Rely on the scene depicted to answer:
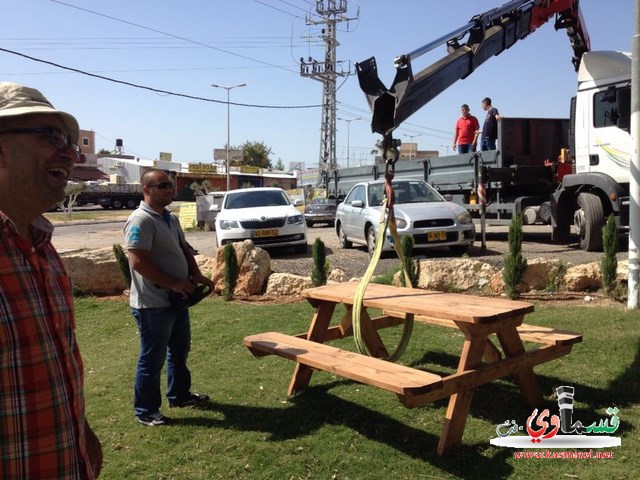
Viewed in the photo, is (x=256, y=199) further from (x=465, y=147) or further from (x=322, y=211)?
(x=322, y=211)

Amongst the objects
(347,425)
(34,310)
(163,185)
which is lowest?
(347,425)

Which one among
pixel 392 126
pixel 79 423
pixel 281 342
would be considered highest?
pixel 392 126

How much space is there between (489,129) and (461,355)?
10431 mm

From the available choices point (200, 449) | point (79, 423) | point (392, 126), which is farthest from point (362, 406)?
point (79, 423)

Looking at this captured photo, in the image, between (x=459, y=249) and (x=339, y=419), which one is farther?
(x=459, y=249)

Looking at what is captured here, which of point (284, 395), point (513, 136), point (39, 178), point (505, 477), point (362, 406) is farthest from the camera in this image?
point (513, 136)

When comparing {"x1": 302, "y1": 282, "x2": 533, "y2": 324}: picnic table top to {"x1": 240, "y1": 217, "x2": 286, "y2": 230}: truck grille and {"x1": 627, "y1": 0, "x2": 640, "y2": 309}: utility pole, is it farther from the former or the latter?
{"x1": 240, "y1": 217, "x2": 286, "y2": 230}: truck grille

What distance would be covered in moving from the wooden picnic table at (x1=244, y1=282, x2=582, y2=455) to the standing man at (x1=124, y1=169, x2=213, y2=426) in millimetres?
769

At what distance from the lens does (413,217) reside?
36.4ft

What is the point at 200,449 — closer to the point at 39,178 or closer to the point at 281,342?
the point at 281,342

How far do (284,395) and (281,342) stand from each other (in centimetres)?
47

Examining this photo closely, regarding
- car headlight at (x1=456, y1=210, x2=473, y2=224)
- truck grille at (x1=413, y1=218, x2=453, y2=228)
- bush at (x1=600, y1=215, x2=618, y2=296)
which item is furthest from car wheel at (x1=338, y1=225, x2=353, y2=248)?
bush at (x1=600, y1=215, x2=618, y2=296)

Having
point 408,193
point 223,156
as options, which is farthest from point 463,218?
point 223,156

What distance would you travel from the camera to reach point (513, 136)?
1317cm
